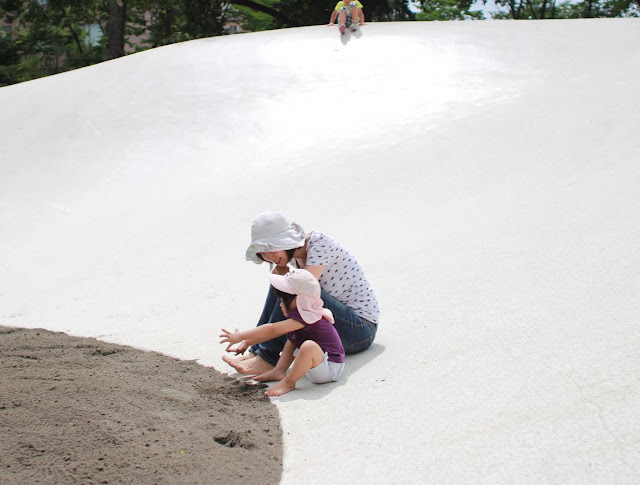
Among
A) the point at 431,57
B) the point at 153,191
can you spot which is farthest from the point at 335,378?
the point at 431,57

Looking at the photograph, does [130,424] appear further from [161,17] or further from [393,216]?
[161,17]

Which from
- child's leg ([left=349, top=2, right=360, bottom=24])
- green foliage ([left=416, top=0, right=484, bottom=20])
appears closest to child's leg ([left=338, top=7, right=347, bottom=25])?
child's leg ([left=349, top=2, right=360, bottom=24])

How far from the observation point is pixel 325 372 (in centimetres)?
288

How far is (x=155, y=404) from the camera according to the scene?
8.51ft

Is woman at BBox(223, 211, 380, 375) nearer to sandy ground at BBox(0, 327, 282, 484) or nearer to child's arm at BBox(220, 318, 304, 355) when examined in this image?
child's arm at BBox(220, 318, 304, 355)

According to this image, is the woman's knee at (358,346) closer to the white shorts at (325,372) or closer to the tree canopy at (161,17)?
the white shorts at (325,372)

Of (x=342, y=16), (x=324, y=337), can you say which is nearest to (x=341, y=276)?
(x=324, y=337)

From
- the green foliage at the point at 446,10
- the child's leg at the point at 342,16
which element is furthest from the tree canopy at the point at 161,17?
the child's leg at the point at 342,16

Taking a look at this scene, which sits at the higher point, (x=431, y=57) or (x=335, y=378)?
(x=431, y=57)

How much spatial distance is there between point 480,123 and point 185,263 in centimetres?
342

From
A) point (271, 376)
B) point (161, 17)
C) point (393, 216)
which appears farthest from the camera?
point (161, 17)

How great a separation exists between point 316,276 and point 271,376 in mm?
504

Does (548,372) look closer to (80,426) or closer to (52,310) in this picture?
(80,426)

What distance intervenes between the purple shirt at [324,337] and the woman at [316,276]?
0.36 feet
